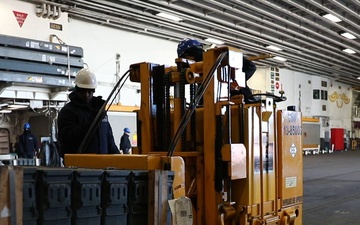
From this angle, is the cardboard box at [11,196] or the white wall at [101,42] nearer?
the cardboard box at [11,196]

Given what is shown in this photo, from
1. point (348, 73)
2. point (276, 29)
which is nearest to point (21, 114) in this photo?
point (276, 29)

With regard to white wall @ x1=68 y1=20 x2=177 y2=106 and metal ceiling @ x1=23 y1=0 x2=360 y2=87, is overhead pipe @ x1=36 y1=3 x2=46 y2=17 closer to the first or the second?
metal ceiling @ x1=23 y1=0 x2=360 y2=87

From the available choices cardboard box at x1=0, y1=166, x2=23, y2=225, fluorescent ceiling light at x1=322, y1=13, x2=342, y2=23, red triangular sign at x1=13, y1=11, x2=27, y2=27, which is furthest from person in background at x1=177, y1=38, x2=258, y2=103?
fluorescent ceiling light at x1=322, y1=13, x2=342, y2=23

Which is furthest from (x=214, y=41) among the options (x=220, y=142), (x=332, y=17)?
(x=220, y=142)

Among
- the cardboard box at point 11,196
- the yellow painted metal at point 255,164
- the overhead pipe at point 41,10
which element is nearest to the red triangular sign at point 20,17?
the overhead pipe at point 41,10

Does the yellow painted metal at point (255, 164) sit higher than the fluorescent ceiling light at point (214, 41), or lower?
lower

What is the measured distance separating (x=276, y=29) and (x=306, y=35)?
1776 millimetres

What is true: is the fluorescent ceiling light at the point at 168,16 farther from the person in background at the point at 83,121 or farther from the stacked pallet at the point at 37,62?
the person in background at the point at 83,121

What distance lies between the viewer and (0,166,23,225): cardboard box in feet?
6.36

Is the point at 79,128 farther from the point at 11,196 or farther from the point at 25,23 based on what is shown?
the point at 25,23

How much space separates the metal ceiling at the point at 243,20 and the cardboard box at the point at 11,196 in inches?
397

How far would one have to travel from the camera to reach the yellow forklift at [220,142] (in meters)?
3.60

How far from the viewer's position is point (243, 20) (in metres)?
14.9

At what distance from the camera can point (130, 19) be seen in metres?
14.4
